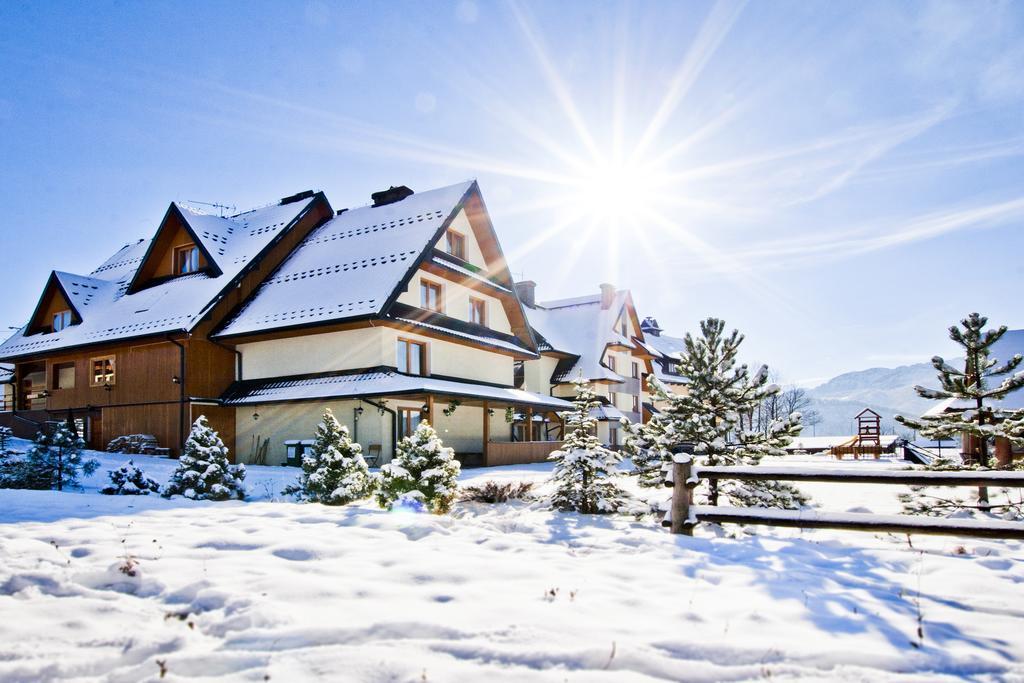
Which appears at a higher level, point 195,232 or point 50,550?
point 195,232

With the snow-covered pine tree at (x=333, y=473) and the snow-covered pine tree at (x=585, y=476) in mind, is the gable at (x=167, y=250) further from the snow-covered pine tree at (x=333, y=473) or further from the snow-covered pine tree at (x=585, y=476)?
the snow-covered pine tree at (x=585, y=476)

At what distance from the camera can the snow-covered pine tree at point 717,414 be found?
10.9 m

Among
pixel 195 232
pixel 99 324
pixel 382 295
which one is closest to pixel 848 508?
pixel 382 295

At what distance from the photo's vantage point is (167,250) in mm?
27516

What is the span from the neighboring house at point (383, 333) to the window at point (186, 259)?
3558 millimetres

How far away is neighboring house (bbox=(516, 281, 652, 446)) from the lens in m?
37.3

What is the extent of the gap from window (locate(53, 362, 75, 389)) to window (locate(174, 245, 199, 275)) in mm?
5641

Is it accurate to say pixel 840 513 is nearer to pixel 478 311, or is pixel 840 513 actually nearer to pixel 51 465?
pixel 51 465

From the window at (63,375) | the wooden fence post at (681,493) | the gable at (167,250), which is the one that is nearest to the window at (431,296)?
the gable at (167,250)

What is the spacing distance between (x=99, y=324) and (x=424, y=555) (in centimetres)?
2525

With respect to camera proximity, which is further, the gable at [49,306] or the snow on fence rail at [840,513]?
the gable at [49,306]

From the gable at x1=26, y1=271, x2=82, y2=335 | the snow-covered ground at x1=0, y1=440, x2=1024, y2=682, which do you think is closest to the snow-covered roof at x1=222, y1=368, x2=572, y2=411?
the gable at x1=26, y1=271, x2=82, y2=335

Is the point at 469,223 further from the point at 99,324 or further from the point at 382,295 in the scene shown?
the point at 99,324

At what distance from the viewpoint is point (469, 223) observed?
2761cm
